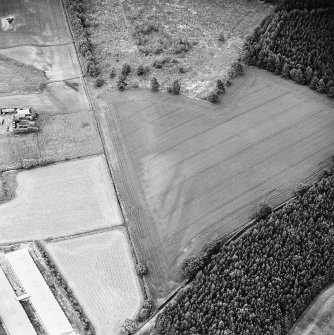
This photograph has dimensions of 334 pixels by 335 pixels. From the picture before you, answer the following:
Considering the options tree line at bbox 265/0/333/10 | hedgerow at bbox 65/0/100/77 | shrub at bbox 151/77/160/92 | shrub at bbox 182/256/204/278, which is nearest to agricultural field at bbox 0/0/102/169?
hedgerow at bbox 65/0/100/77

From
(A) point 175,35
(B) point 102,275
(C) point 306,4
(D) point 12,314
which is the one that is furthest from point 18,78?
(C) point 306,4

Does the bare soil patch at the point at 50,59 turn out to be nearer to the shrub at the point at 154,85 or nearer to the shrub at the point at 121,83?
the shrub at the point at 121,83

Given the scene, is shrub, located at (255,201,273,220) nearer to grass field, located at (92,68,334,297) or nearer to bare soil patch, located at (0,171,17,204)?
grass field, located at (92,68,334,297)

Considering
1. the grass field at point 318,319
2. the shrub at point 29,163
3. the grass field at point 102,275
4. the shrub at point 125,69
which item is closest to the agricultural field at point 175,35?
the shrub at point 125,69

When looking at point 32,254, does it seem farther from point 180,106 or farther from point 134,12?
point 134,12

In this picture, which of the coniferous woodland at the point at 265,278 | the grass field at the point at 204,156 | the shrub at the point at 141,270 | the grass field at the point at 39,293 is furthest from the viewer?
the grass field at the point at 204,156
